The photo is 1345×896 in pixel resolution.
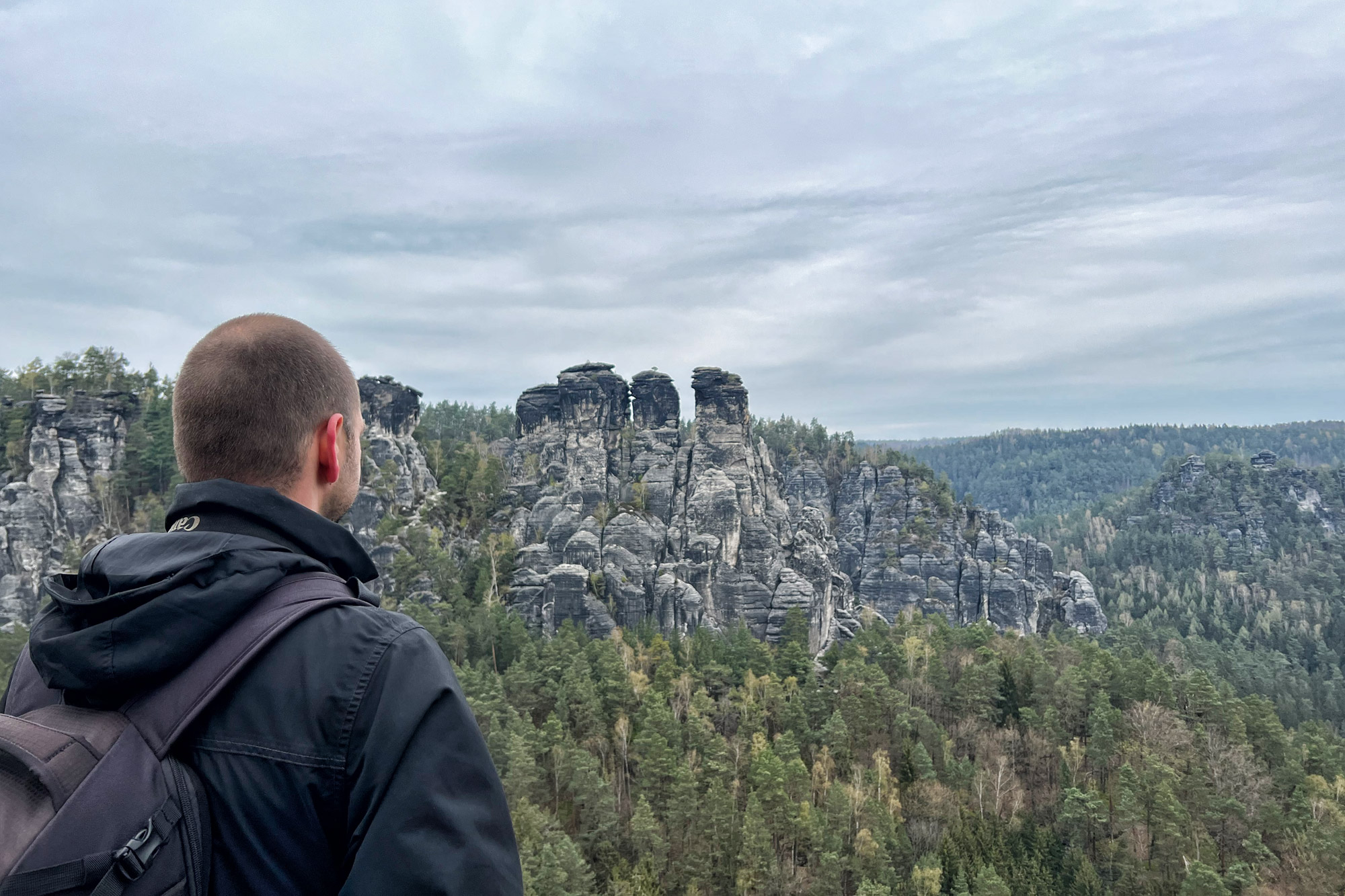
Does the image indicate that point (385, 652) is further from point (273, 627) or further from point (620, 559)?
point (620, 559)

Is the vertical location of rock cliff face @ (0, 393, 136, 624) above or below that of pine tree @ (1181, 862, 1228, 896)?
above

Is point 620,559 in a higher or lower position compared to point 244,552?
lower

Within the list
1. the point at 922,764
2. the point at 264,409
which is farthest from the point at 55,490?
the point at 264,409

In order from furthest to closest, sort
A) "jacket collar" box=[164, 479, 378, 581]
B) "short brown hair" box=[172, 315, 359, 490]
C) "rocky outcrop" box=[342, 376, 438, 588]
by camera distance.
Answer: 1. "rocky outcrop" box=[342, 376, 438, 588]
2. "short brown hair" box=[172, 315, 359, 490]
3. "jacket collar" box=[164, 479, 378, 581]

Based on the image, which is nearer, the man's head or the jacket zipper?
the jacket zipper

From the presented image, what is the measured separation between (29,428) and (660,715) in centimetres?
6639

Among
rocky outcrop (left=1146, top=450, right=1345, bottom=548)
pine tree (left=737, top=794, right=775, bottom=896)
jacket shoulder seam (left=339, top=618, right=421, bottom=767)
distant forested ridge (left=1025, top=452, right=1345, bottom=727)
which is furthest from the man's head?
rocky outcrop (left=1146, top=450, right=1345, bottom=548)

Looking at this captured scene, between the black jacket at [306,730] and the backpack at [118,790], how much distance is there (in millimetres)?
48

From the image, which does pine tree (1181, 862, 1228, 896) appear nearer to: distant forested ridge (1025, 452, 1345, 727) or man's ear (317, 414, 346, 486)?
man's ear (317, 414, 346, 486)

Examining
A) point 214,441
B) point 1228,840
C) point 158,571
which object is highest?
point 214,441

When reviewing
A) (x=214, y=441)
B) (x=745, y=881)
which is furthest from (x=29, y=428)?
(x=214, y=441)

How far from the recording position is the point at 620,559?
215 ft

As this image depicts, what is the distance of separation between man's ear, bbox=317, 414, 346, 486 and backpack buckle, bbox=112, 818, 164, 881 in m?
1.05

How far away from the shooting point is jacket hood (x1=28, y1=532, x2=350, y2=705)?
1762 millimetres
